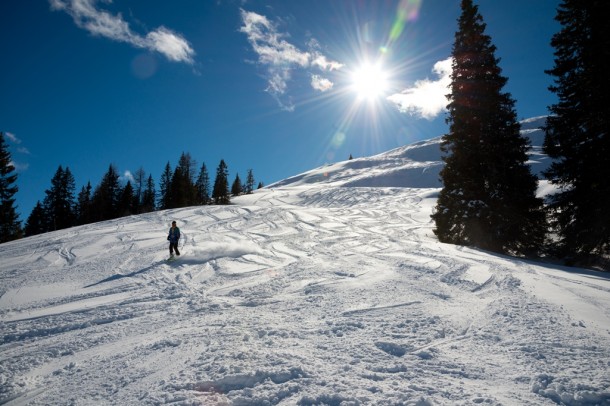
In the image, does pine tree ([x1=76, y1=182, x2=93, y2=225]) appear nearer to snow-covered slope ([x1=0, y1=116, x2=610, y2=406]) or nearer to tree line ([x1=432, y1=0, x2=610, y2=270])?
snow-covered slope ([x1=0, y1=116, x2=610, y2=406])

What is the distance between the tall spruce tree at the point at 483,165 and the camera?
14234mm

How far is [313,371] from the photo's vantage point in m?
4.02

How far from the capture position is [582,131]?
13.4 meters

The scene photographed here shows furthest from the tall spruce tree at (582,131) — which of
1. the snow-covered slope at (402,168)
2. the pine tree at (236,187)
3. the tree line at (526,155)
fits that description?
the pine tree at (236,187)

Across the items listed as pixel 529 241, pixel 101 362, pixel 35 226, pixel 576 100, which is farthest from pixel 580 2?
pixel 35 226

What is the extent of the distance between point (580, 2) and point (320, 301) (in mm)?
18534

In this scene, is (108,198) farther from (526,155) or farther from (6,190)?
(526,155)

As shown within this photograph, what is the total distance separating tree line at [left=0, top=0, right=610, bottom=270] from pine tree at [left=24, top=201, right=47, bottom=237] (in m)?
70.7

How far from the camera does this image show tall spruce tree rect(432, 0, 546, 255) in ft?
46.7

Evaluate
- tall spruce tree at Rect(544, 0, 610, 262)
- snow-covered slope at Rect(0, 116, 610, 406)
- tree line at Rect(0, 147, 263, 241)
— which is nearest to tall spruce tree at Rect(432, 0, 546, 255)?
tall spruce tree at Rect(544, 0, 610, 262)

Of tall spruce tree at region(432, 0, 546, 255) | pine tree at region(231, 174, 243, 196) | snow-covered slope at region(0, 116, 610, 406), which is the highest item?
pine tree at region(231, 174, 243, 196)

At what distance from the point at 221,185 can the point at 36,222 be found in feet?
120

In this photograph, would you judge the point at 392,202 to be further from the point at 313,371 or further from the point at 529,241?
the point at 313,371

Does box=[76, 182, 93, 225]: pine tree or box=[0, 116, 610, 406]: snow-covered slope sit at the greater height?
box=[76, 182, 93, 225]: pine tree
